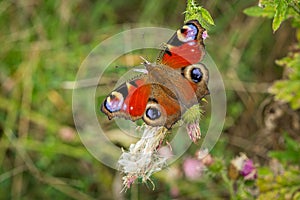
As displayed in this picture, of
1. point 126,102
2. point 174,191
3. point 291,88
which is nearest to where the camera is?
point 126,102

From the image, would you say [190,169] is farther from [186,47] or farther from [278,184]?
[186,47]

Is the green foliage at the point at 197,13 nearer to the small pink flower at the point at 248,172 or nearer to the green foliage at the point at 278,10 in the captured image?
the green foliage at the point at 278,10

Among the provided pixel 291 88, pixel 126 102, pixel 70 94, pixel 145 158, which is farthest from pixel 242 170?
pixel 70 94

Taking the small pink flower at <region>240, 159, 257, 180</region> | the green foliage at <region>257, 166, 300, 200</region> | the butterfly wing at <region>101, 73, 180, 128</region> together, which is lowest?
the green foliage at <region>257, 166, 300, 200</region>

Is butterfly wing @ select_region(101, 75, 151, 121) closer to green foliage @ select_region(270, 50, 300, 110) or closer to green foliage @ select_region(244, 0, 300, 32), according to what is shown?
green foliage @ select_region(244, 0, 300, 32)

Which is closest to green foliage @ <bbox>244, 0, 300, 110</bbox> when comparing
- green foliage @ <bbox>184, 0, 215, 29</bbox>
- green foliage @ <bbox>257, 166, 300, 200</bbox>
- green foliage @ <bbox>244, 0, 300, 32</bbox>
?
green foliage @ <bbox>244, 0, 300, 32</bbox>
